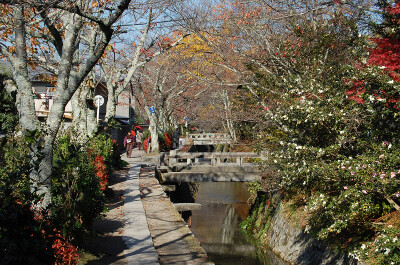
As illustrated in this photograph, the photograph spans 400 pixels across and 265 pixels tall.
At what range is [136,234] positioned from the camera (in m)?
10.2

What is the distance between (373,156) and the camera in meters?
8.66

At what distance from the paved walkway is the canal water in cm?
473

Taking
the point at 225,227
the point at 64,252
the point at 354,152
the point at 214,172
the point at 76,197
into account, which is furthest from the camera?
the point at 225,227

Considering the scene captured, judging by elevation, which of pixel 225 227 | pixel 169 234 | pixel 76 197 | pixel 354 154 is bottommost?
pixel 225 227

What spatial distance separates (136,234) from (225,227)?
13.8m

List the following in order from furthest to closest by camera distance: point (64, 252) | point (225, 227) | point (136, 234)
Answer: point (225, 227), point (136, 234), point (64, 252)

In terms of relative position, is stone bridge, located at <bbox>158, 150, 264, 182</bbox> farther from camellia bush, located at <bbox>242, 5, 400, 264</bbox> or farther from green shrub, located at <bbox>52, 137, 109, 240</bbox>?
green shrub, located at <bbox>52, 137, 109, 240</bbox>

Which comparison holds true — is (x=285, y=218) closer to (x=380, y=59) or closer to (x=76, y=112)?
(x=380, y=59)

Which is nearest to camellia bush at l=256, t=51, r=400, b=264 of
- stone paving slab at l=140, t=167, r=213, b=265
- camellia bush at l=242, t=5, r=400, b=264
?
camellia bush at l=242, t=5, r=400, b=264

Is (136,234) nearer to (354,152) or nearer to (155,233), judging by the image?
(155,233)

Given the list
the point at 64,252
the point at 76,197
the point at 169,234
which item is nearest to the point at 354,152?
the point at 169,234

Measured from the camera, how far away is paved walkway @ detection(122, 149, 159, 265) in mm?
8258

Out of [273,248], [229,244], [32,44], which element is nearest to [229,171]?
[229,244]

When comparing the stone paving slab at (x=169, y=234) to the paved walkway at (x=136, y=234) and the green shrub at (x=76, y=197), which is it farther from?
the green shrub at (x=76, y=197)
